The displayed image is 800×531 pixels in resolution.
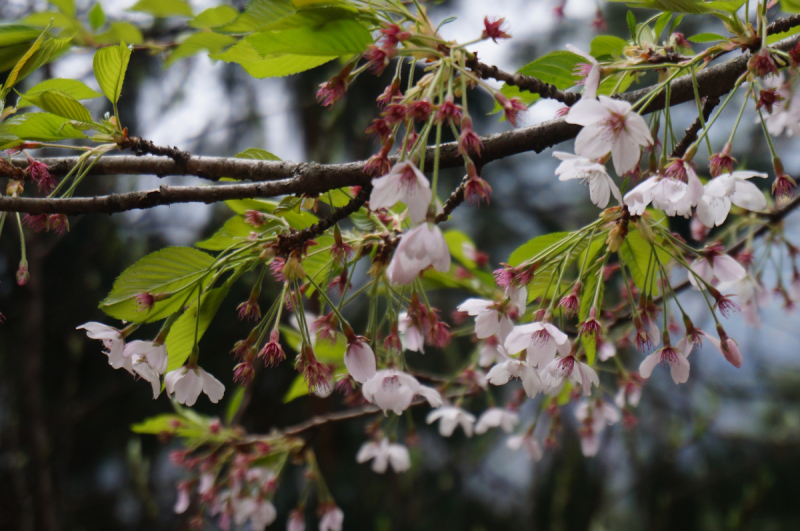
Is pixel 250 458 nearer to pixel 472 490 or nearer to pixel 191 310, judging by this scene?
pixel 191 310

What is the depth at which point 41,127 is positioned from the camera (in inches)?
22.5

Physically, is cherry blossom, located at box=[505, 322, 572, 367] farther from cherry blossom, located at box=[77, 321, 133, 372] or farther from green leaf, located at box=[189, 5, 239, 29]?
green leaf, located at box=[189, 5, 239, 29]

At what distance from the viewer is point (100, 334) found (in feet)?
1.80

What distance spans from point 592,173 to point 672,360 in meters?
0.22

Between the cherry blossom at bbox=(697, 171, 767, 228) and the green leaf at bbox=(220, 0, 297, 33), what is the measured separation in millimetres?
440

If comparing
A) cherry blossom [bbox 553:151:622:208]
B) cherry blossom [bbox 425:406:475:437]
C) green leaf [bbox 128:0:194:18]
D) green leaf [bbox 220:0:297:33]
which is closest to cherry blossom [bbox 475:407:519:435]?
cherry blossom [bbox 425:406:475:437]

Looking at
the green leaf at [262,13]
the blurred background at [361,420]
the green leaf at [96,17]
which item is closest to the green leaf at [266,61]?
the green leaf at [262,13]

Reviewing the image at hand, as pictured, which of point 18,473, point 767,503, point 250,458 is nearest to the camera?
point 250,458

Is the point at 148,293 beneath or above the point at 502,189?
above

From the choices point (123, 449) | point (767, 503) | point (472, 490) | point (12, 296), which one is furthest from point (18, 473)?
point (767, 503)

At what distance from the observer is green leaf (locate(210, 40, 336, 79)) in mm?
513

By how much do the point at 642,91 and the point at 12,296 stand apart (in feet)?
9.01

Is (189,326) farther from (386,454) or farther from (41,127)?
(386,454)

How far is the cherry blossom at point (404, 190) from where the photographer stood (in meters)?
0.41
